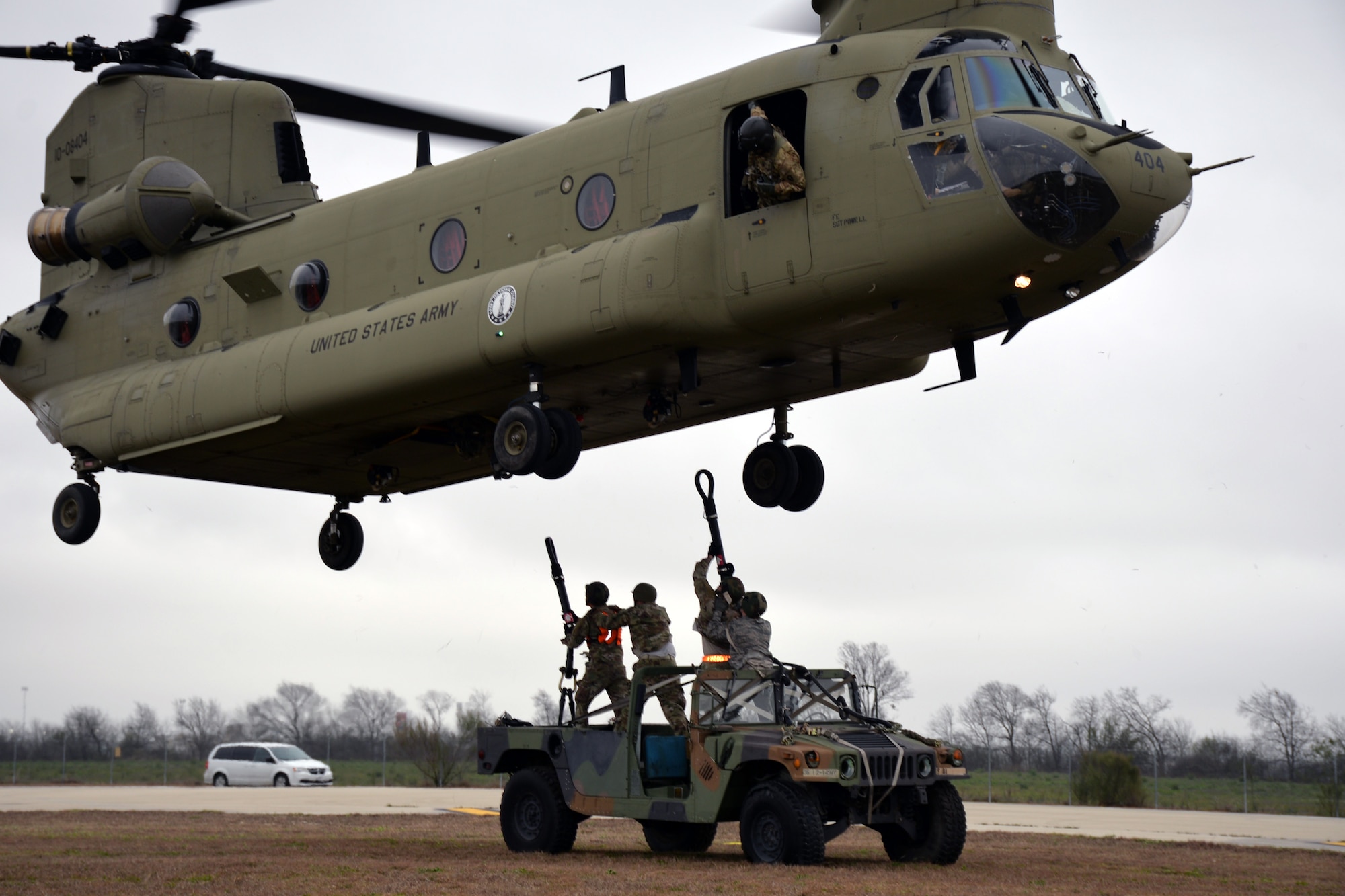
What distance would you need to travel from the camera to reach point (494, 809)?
21.5 meters

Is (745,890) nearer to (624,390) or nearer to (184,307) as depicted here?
(624,390)

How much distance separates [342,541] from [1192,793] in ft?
80.0

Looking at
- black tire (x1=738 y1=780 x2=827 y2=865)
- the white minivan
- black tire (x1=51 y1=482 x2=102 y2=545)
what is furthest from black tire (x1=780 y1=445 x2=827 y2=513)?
the white minivan

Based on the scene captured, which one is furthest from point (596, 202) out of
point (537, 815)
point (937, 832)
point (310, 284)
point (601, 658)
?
point (937, 832)

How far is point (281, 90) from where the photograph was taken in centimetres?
1875

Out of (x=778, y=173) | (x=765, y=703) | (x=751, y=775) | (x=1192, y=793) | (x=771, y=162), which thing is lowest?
(x=1192, y=793)

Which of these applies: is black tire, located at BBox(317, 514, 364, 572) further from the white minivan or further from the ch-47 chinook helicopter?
the white minivan

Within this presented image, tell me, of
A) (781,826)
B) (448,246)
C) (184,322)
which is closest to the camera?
(781,826)

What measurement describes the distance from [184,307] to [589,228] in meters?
6.22

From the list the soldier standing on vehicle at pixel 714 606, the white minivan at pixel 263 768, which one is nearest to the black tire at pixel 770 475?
the soldier standing on vehicle at pixel 714 606

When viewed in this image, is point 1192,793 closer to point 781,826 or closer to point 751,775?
point 751,775

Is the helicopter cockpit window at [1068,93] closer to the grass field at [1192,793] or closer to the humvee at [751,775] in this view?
the humvee at [751,775]

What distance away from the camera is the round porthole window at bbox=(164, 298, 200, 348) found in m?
17.3

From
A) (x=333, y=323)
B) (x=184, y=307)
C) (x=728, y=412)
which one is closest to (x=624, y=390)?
(x=728, y=412)
